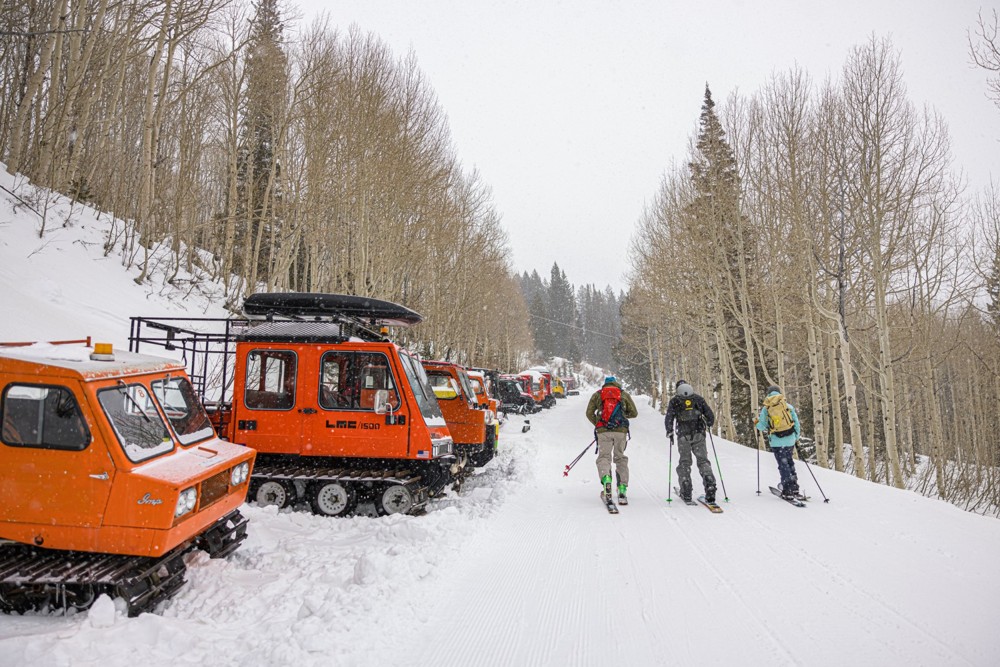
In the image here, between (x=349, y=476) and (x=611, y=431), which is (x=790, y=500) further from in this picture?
(x=349, y=476)

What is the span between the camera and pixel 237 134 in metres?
20.2

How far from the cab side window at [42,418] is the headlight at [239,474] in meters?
1.32

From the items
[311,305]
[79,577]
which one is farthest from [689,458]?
[79,577]

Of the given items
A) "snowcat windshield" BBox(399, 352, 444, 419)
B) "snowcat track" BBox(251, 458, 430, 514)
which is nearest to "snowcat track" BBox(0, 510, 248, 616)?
"snowcat track" BBox(251, 458, 430, 514)

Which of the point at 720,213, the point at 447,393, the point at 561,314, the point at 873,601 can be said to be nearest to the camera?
the point at 873,601

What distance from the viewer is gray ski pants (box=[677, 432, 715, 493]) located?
783 centimetres

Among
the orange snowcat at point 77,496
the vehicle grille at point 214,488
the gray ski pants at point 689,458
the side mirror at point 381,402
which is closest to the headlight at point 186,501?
the orange snowcat at point 77,496

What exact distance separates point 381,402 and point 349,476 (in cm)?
115

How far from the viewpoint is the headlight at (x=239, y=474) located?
16.5 feet

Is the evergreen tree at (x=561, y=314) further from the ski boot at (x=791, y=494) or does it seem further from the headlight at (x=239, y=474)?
the headlight at (x=239, y=474)

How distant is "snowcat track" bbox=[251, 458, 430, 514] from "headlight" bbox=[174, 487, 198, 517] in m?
2.74

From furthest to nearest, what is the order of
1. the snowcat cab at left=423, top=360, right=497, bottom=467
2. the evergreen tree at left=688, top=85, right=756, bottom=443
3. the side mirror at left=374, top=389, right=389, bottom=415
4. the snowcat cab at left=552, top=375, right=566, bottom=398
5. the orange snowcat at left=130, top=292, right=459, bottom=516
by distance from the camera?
1. the snowcat cab at left=552, top=375, right=566, bottom=398
2. the evergreen tree at left=688, top=85, right=756, bottom=443
3. the snowcat cab at left=423, top=360, right=497, bottom=467
4. the orange snowcat at left=130, top=292, right=459, bottom=516
5. the side mirror at left=374, top=389, right=389, bottom=415

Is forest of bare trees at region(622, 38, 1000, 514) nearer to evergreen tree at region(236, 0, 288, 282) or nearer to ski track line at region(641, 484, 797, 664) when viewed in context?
ski track line at region(641, 484, 797, 664)

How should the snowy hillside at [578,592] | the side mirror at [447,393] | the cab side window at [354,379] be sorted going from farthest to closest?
the side mirror at [447,393], the cab side window at [354,379], the snowy hillside at [578,592]
